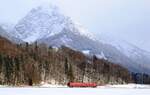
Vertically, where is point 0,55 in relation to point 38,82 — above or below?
above

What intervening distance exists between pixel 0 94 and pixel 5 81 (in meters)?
112

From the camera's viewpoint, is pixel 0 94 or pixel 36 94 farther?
pixel 36 94

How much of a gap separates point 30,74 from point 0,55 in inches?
625

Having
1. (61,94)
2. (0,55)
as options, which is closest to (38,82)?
(0,55)

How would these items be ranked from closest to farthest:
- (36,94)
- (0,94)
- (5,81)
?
(0,94), (36,94), (5,81)

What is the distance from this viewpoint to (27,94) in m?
80.0

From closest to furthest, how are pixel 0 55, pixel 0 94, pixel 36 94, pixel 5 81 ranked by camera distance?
1. pixel 0 94
2. pixel 36 94
3. pixel 5 81
4. pixel 0 55

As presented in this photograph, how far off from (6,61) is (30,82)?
14.3 metres

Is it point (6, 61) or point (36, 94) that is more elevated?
point (6, 61)

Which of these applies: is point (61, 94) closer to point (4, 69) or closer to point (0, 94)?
point (0, 94)

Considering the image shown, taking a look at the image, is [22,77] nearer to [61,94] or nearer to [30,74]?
[30,74]

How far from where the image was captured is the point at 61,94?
82000mm

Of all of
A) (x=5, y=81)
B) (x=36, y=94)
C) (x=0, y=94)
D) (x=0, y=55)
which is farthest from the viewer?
(x=0, y=55)

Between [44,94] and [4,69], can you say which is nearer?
[44,94]
